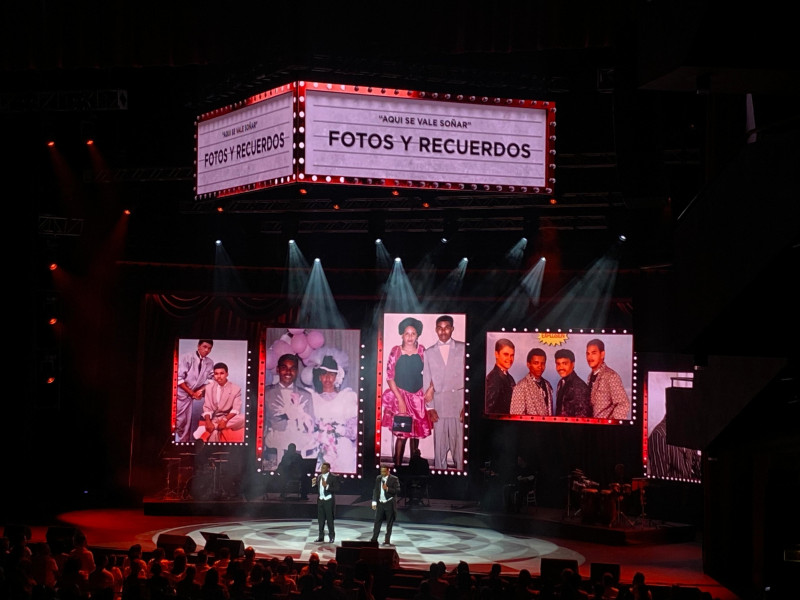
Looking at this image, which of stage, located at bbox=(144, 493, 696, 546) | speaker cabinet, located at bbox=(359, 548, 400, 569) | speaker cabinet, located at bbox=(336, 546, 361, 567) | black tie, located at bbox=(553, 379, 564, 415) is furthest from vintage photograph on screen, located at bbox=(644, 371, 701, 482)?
speaker cabinet, located at bbox=(336, 546, 361, 567)

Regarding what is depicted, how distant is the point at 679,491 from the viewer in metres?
A: 19.5

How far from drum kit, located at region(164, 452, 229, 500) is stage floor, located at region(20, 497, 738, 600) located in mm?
574

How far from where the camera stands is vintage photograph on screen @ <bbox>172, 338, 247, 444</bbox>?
67.5 feet

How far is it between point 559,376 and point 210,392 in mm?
7201

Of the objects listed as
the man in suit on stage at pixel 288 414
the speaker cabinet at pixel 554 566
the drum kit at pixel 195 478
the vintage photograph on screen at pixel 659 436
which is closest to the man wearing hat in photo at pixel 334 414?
the man in suit on stage at pixel 288 414

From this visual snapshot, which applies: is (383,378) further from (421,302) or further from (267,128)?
(267,128)

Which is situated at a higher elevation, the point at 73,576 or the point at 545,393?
the point at 545,393

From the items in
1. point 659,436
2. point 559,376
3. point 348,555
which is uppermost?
point 559,376

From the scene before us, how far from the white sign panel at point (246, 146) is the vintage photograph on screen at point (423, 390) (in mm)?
9111

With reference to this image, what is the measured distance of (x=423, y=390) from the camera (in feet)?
67.4

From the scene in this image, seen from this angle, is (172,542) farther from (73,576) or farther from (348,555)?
(73,576)

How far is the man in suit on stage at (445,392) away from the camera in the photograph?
20375mm

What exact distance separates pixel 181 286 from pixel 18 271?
16.1 feet

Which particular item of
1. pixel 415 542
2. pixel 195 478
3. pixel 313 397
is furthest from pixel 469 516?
pixel 195 478
